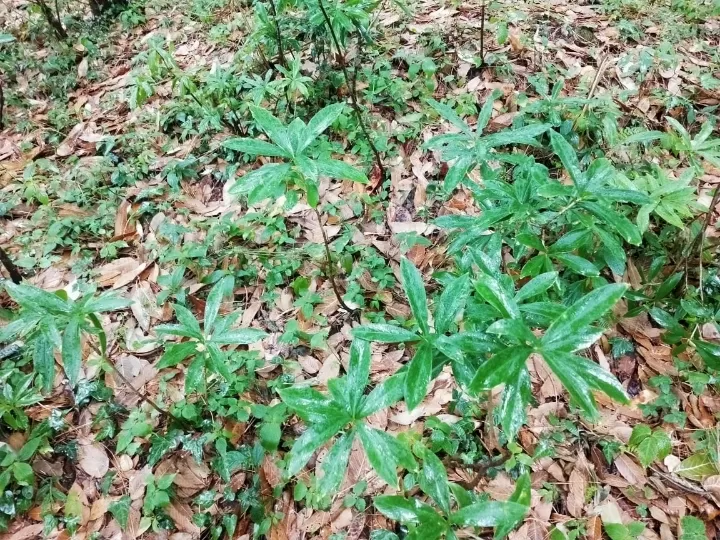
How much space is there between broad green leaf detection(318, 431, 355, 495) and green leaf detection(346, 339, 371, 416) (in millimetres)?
77

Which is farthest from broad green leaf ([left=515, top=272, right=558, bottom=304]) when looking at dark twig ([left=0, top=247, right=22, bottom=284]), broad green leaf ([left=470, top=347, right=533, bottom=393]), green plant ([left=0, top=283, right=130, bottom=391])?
dark twig ([left=0, top=247, right=22, bottom=284])

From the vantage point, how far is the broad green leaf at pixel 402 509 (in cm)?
121

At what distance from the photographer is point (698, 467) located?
5.75ft

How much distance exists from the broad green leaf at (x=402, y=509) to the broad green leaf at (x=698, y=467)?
113cm

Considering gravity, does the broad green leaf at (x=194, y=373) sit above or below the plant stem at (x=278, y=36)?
below

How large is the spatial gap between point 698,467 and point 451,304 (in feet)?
4.10

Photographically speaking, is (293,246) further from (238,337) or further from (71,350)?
(71,350)

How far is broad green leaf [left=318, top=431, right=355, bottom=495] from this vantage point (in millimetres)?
1186

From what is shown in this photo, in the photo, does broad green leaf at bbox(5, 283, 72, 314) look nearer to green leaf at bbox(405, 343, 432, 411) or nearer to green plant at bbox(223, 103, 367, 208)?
green plant at bbox(223, 103, 367, 208)

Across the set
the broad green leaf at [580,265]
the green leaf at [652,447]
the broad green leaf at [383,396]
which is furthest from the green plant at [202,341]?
the green leaf at [652,447]

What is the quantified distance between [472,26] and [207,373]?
8.90 ft

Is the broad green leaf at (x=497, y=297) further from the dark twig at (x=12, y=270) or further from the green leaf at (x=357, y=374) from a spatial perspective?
the dark twig at (x=12, y=270)

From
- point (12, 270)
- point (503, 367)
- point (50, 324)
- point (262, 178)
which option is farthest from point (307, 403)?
point (12, 270)

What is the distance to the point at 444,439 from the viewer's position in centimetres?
183
